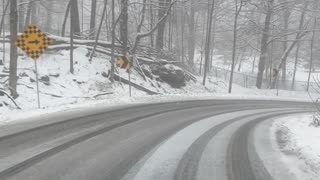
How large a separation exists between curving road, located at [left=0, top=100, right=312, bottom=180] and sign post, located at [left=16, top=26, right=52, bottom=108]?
4403 millimetres

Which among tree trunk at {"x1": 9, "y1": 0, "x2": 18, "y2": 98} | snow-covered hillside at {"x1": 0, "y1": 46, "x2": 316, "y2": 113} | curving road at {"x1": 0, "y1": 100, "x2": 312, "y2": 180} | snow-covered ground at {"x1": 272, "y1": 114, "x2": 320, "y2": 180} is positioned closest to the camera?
curving road at {"x1": 0, "y1": 100, "x2": 312, "y2": 180}

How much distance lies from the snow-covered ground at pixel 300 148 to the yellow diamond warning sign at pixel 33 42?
29.3ft

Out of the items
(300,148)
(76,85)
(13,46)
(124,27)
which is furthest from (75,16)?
(300,148)

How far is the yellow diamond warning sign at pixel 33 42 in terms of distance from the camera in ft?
59.1

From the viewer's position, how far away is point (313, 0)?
44.5 metres

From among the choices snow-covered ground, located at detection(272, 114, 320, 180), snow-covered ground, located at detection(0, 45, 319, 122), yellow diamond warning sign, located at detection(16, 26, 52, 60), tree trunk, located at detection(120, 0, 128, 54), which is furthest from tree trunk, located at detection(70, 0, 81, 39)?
snow-covered ground, located at detection(272, 114, 320, 180)

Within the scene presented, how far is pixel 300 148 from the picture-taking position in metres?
10.7

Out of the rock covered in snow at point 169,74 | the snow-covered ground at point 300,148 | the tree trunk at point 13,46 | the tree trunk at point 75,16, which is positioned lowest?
the snow-covered ground at point 300,148

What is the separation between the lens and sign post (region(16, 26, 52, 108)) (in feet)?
59.1

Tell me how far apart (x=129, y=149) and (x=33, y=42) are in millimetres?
9911

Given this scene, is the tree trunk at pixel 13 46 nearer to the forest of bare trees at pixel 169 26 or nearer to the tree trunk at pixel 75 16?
the forest of bare trees at pixel 169 26

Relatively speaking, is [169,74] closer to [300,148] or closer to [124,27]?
[124,27]

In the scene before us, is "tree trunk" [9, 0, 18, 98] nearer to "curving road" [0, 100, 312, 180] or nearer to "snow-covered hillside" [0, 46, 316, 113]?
"snow-covered hillside" [0, 46, 316, 113]

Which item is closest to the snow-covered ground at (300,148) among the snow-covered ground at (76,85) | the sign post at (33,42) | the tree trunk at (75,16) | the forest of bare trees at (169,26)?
the snow-covered ground at (76,85)
